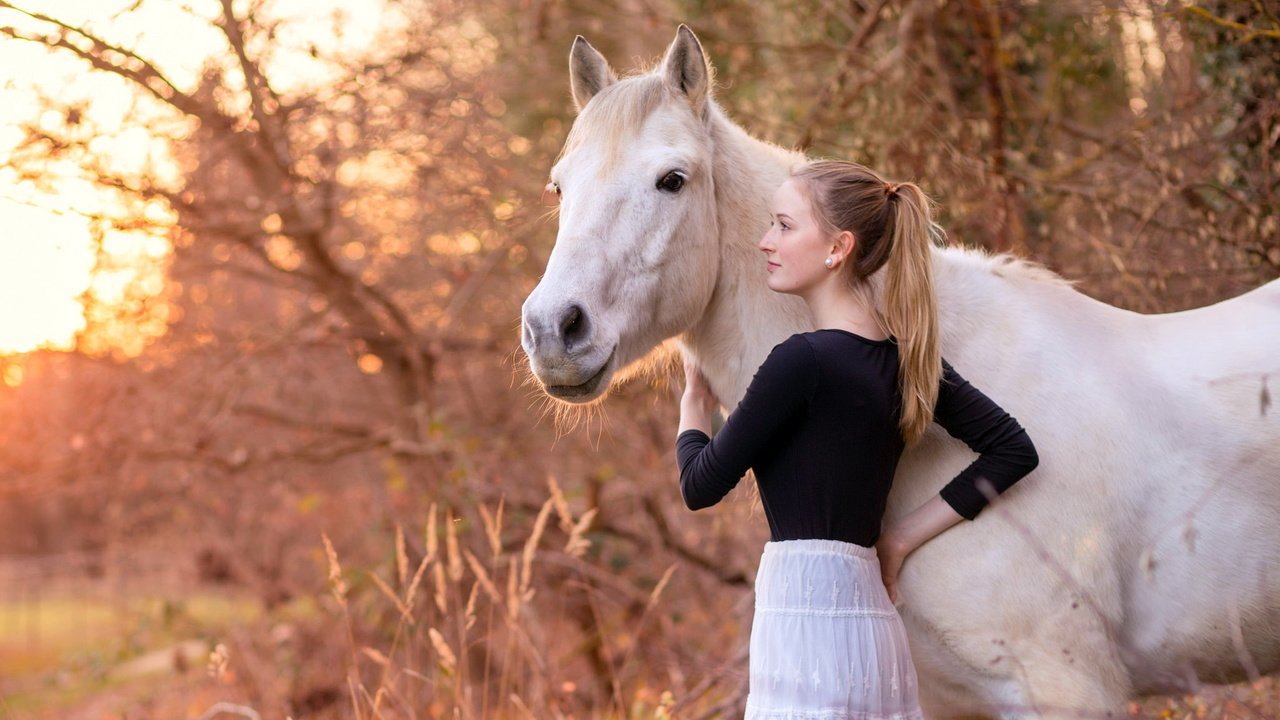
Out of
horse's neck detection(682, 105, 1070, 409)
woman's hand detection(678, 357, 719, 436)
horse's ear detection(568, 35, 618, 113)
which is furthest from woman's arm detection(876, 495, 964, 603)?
horse's ear detection(568, 35, 618, 113)

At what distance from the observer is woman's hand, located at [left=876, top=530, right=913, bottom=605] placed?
2.39 meters

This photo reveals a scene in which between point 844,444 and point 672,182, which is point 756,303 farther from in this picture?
point 844,444

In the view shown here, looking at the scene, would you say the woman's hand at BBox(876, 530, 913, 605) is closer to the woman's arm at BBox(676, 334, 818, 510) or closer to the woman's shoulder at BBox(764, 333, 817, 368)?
the woman's arm at BBox(676, 334, 818, 510)

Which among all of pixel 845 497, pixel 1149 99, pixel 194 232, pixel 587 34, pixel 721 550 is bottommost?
pixel 721 550

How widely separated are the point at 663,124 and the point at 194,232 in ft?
12.4

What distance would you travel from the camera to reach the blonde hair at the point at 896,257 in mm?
2248

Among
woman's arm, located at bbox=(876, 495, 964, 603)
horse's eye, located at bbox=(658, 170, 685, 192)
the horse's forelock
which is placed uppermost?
the horse's forelock

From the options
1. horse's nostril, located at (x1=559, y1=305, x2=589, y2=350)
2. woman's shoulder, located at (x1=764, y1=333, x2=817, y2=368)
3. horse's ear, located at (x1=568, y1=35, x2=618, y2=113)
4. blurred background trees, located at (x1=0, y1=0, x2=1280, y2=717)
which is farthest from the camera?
blurred background trees, located at (x1=0, y1=0, x2=1280, y2=717)

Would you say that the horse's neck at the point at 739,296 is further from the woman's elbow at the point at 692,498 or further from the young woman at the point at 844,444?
the woman's elbow at the point at 692,498

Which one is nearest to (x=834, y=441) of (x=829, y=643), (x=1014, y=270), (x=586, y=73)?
(x=829, y=643)

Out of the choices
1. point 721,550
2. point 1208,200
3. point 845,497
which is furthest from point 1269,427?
point 721,550

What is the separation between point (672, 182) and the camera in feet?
8.41

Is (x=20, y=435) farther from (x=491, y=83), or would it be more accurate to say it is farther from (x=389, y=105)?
(x=491, y=83)

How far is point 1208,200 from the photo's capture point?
4.61 meters
